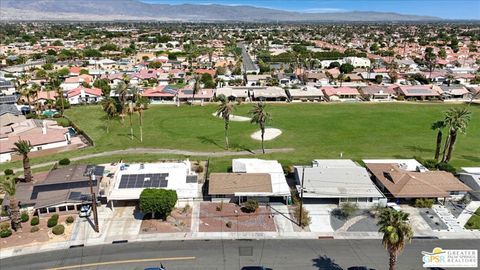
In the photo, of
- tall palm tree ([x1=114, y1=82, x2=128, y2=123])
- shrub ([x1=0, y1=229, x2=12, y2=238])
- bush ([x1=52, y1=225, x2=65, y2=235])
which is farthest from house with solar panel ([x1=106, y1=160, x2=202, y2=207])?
tall palm tree ([x1=114, y1=82, x2=128, y2=123])

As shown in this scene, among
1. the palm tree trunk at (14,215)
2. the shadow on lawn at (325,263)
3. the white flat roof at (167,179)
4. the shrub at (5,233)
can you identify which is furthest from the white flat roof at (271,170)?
the shrub at (5,233)

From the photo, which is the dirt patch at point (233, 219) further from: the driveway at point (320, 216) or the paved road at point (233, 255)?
the driveway at point (320, 216)

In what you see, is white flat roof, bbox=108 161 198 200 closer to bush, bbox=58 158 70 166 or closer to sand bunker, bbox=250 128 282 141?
bush, bbox=58 158 70 166

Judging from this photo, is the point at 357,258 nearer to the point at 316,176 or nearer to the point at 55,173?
the point at 316,176

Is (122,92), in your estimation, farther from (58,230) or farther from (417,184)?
(417,184)

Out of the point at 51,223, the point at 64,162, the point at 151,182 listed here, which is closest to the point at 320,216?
the point at 151,182

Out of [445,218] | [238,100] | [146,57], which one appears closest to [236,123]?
[238,100]
